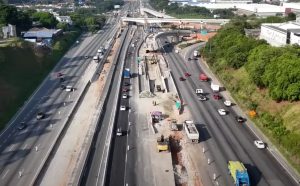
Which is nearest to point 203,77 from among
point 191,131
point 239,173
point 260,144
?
point 191,131

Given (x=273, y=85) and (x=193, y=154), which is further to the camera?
(x=273, y=85)

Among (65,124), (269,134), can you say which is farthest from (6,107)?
(269,134)

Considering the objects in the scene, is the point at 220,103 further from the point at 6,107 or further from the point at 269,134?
the point at 6,107

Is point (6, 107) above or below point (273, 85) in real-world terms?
below

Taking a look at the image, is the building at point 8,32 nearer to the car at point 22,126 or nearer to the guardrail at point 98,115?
the guardrail at point 98,115

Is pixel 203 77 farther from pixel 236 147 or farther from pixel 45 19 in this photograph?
pixel 45 19
